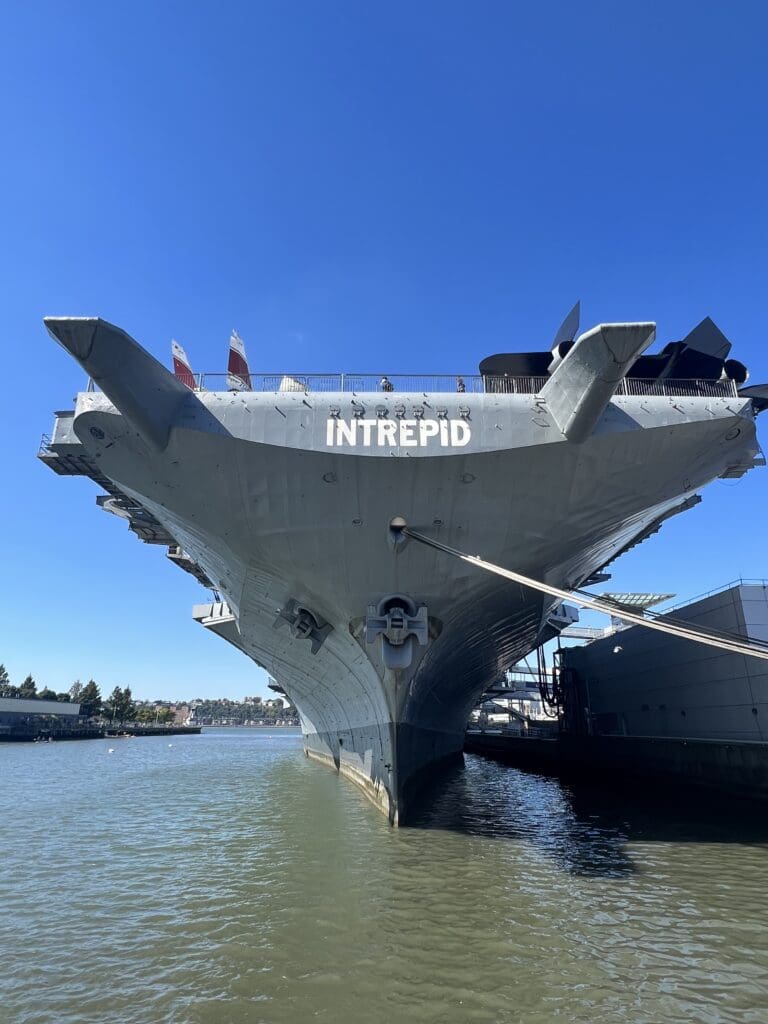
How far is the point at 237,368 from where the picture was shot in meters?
11.3

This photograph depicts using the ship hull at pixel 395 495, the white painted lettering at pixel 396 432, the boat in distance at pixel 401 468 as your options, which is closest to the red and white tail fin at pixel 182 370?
the boat in distance at pixel 401 468

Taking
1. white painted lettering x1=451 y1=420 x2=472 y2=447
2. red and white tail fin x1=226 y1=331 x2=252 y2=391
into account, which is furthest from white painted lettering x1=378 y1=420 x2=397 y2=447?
red and white tail fin x1=226 y1=331 x2=252 y2=391

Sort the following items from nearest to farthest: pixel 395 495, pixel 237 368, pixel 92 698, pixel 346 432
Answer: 1. pixel 346 432
2. pixel 395 495
3. pixel 237 368
4. pixel 92 698

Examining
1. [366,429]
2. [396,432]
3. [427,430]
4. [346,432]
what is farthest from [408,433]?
[346,432]

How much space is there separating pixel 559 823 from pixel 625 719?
9627mm

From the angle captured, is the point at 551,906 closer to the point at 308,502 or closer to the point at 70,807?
the point at 308,502

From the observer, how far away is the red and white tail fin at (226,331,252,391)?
1080 centimetres

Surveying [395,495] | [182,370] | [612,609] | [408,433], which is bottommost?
[612,609]

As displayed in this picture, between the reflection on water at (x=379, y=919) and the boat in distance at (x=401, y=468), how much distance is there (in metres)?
3.04

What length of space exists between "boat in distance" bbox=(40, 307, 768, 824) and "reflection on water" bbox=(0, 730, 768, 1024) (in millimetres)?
3043

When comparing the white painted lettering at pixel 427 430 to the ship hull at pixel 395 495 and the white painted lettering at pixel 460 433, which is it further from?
the white painted lettering at pixel 460 433

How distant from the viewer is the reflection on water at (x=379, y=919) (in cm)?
464

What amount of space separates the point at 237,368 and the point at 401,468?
4.06 metres

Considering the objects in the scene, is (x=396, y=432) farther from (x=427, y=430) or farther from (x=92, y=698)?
(x=92, y=698)
